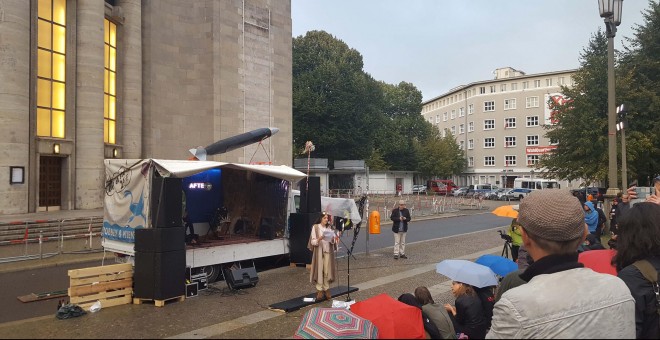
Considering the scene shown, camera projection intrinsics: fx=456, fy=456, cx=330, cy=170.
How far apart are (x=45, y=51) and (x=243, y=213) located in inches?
699

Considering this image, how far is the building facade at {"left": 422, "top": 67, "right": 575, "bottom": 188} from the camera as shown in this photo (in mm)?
69000

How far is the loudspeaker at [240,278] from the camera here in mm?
10250

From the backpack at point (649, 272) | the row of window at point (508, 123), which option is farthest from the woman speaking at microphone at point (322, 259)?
the row of window at point (508, 123)

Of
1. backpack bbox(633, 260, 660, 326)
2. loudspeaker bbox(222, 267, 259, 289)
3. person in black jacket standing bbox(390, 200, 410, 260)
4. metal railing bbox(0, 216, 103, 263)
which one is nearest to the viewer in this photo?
backpack bbox(633, 260, 660, 326)

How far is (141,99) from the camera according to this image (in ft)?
97.8

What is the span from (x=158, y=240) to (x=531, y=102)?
70933mm

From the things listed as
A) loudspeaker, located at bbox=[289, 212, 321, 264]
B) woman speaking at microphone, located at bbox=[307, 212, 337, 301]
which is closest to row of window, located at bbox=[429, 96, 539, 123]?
loudspeaker, located at bbox=[289, 212, 321, 264]

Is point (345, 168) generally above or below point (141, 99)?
below

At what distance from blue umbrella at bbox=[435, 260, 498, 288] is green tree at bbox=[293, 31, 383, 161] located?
45837 millimetres

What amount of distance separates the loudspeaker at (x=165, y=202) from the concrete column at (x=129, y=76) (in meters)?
20.9

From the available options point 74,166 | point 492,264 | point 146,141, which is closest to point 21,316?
point 492,264

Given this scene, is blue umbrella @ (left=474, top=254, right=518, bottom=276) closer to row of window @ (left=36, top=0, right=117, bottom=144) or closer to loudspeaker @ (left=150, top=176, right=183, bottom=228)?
loudspeaker @ (left=150, top=176, right=183, bottom=228)

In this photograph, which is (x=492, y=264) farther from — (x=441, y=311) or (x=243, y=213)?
(x=243, y=213)

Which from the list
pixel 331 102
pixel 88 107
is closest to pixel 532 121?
pixel 331 102
